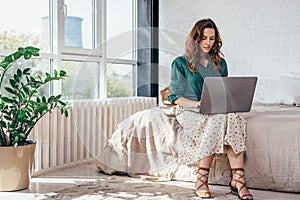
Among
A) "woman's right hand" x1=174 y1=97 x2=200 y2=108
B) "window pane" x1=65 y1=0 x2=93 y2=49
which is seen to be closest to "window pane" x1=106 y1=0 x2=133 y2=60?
"window pane" x1=65 y1=0 x2=93 y2=49

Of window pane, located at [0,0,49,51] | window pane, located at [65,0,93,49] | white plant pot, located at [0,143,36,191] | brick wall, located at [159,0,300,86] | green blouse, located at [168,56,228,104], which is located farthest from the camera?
brick wall, located at [159,0,300,86]

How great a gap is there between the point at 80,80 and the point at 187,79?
1.39 metres

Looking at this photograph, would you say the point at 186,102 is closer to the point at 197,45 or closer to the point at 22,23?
the point at 197,45

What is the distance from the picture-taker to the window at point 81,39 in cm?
338

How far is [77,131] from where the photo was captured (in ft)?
12.0

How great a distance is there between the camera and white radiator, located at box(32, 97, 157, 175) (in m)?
3.32

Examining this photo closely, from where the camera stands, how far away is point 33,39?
3.46 meters

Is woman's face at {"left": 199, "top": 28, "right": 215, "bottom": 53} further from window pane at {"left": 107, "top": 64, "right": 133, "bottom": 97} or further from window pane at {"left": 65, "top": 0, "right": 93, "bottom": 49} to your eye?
window pane at {"left": 107, "top": 64, "right": 133, "bottom": 97}

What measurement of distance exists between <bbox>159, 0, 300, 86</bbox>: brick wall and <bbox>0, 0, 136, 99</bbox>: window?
472 mm

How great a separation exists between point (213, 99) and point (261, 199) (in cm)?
67

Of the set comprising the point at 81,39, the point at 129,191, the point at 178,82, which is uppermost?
the point at 81,39

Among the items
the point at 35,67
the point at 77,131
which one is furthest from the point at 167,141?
the point at 35,67

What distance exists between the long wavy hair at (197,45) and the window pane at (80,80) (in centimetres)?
128

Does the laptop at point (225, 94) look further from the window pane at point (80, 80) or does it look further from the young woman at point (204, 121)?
the window pane at point (80, 80)
